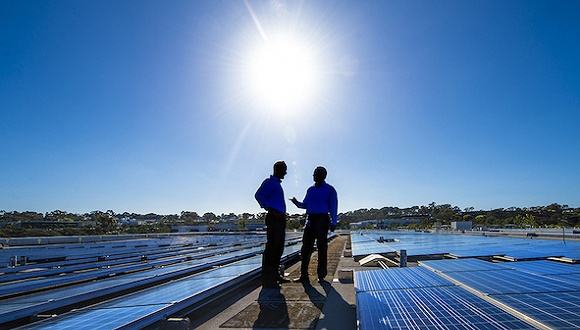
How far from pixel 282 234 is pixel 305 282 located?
85cm

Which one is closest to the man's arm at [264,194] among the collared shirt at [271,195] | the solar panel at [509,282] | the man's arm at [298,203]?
the collared shirt at [271,195]

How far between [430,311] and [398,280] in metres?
1.58

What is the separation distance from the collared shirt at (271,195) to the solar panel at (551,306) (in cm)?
343

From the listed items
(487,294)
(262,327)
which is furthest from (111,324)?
(487,294)

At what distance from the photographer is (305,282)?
5.77 meters

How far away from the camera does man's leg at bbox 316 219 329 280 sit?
606cm

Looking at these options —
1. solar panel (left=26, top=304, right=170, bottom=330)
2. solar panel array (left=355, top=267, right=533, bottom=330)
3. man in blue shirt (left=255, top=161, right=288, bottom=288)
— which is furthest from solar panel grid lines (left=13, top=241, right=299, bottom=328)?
solar panel array (left=355, top=267, right=533, bottom=330)

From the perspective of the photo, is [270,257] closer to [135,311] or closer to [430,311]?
[135,311]

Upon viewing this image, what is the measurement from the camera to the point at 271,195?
18.9ft

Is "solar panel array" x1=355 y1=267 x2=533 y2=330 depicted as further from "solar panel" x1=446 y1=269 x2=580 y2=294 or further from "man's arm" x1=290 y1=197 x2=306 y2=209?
"man's arm" x1=290 y1=197 x2=306 y2=209

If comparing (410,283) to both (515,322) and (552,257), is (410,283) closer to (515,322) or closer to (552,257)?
(515,322)

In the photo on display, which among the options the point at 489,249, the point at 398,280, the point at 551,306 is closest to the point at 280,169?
the point at 398,280

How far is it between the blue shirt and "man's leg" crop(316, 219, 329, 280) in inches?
6.9

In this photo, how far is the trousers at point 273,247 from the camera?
5.46m
